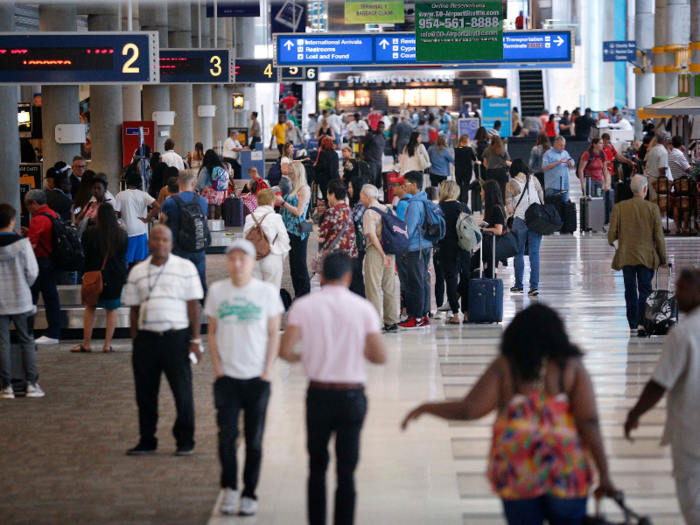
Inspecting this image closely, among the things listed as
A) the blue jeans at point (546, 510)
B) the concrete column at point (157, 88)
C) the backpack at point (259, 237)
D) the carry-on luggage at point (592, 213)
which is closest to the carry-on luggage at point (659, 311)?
the backpack at point (259, 237)

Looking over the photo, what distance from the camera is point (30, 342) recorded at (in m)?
8.75

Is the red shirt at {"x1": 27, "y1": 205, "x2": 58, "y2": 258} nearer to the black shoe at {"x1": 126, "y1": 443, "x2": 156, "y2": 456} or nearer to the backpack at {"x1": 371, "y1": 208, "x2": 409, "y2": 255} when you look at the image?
the backpack at {"x1": 371, "y1": 208, "x2": 409, "y2": 255}

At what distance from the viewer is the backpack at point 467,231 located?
440 inches

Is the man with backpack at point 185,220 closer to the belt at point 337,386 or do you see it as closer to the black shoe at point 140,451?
the black shoe at point 140,451

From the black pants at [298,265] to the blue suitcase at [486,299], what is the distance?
1882 mm

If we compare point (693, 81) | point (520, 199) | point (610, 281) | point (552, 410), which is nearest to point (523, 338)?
point (552, 410)

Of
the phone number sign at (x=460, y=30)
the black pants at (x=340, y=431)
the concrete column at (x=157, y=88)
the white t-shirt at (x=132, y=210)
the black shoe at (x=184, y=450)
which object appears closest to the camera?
the black pants at (x=340, y=431)

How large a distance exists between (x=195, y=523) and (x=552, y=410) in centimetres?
252

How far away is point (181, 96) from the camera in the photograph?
2909 centimetres

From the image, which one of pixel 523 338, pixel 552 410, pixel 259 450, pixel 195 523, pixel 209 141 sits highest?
pixel 209 141

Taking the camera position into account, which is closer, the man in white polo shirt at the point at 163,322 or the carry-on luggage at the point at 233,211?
the man in white polo shirt at the point at 163,322

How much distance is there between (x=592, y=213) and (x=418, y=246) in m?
9.99

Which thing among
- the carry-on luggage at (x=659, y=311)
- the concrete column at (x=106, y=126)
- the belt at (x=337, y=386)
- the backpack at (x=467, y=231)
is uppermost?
the concrete column at (x=106, y=126)

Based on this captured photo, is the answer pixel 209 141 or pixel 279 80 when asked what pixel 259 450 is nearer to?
pixel 279 80
